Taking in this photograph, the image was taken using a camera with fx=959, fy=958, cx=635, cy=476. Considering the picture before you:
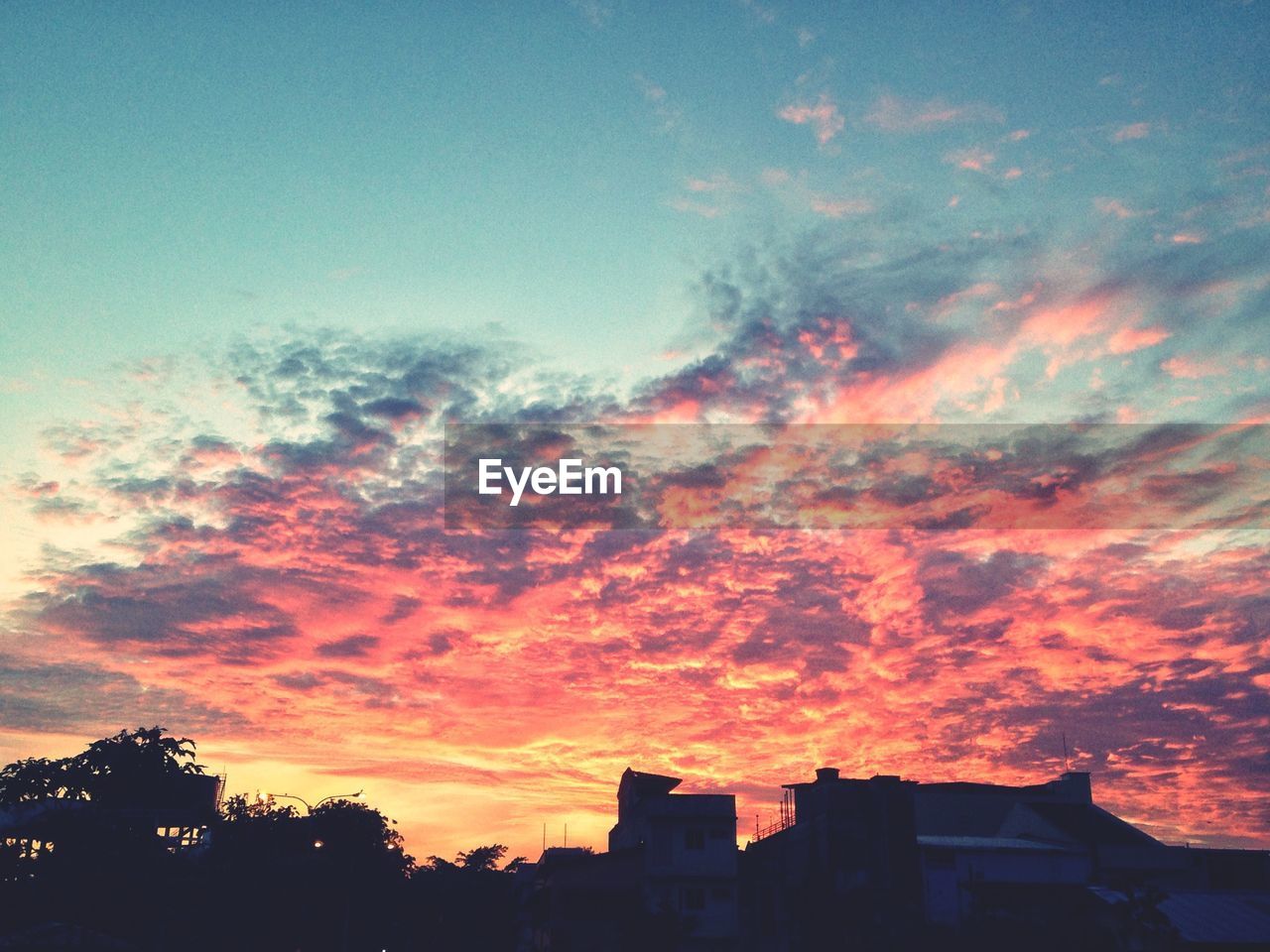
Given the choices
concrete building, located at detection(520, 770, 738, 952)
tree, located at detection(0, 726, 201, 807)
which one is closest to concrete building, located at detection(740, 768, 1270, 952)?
concrete building, located at detection(520, 770, 738, 952)

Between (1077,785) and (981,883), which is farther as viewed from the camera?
(1077,785)

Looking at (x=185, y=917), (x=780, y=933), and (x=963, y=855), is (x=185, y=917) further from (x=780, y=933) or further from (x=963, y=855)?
(x=963, y=855)

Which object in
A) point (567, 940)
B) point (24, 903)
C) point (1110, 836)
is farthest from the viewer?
point (1110, 836)

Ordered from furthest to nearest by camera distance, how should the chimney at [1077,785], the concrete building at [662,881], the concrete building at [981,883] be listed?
the chimney at [1077,785]
the concrete building at [662,881]
the concrete building at [981,883]

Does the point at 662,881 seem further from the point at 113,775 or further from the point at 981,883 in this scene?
the point at 113,775

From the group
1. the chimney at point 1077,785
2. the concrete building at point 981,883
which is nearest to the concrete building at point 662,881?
the concrete building at point 981,883

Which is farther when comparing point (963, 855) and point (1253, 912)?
point (963, 855)

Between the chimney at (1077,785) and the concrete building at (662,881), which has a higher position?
the chimney at (1077,785)

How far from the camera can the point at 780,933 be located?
218ft

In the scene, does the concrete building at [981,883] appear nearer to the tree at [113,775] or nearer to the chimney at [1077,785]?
the chimney at [1077,785]

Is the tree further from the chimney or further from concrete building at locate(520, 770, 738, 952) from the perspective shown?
the chimney

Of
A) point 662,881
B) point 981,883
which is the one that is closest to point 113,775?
point 662,881

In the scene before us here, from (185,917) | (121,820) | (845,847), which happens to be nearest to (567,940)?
(845,847)

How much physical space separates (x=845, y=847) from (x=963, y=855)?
7405 mm
